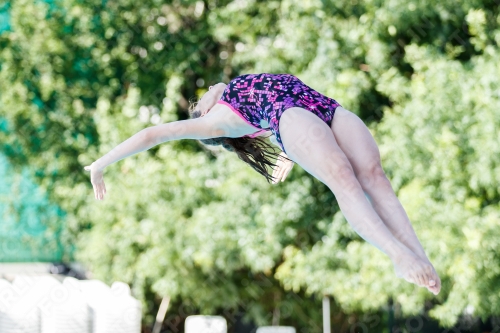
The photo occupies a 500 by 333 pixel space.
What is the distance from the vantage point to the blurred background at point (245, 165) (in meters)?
5.85

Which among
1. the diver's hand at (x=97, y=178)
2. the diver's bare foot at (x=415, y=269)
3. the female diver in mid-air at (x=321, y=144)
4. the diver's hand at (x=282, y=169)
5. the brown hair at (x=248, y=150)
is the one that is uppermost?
the female diver in mid-air at (x=321, y=144)

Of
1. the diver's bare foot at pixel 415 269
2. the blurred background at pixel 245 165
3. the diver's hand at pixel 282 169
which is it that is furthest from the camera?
the blurred background at pixel 245 165

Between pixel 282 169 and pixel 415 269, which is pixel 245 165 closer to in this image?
pixel 282 169

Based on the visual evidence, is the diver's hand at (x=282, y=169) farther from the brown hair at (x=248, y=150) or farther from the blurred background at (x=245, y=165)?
the blurred background at (x=245, y=165)

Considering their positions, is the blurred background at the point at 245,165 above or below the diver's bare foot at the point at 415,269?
below

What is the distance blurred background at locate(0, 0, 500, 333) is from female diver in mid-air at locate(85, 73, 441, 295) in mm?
3214

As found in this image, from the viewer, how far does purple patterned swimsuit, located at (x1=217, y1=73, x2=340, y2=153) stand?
8.14 ft

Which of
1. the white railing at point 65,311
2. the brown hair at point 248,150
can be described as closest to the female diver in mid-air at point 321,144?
the brown hair at point 248,150

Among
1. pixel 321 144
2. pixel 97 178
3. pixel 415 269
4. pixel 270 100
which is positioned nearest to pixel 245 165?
pixel 97 178

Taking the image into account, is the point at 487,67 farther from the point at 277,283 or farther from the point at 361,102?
the point at 277,283

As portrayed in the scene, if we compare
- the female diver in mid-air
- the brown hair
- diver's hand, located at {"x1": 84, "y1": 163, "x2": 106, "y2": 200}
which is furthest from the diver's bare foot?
diver's hand, located at {"x1": 84, "y1": 163, "x2": 106, "y2": 200}

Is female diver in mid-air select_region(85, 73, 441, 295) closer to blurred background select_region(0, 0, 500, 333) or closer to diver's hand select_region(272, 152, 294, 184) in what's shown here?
diver's hand select_region(272, 152, 294, 184)

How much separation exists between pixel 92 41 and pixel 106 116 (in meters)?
1.03

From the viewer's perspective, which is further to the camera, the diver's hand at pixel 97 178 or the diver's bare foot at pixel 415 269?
the diver's hand at pixel 97 178
